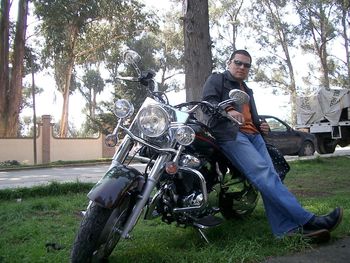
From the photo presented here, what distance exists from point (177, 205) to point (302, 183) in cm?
557

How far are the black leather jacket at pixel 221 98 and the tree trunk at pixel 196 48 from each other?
3.09m

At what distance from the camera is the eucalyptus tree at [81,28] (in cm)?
2573

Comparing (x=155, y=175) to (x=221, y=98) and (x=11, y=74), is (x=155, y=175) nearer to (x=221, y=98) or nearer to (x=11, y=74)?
(x=221, y=98)

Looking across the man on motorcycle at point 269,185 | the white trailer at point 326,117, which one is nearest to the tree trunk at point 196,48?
the man on motorcycle at point 269,185

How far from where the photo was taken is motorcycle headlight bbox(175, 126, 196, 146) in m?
3.40

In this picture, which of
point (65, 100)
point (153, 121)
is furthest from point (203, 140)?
point (65, 100)

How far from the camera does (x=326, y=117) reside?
19.1 m

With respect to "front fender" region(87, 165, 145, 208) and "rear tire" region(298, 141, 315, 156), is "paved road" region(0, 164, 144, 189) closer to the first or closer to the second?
"front fender" region(87, 165, 145, 208)

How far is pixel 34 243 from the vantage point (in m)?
4.29

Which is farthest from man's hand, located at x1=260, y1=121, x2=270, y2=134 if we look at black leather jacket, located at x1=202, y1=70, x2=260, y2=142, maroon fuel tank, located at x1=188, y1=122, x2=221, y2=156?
maroon fuel tank, located at x1=188, y1=122, x2=221, y2=156

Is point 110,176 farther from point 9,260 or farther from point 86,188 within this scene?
point 86,188

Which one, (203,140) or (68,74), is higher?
(68,74)

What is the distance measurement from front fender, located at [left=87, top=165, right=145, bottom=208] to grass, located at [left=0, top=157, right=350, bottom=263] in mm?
688

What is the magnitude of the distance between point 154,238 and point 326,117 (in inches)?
640
